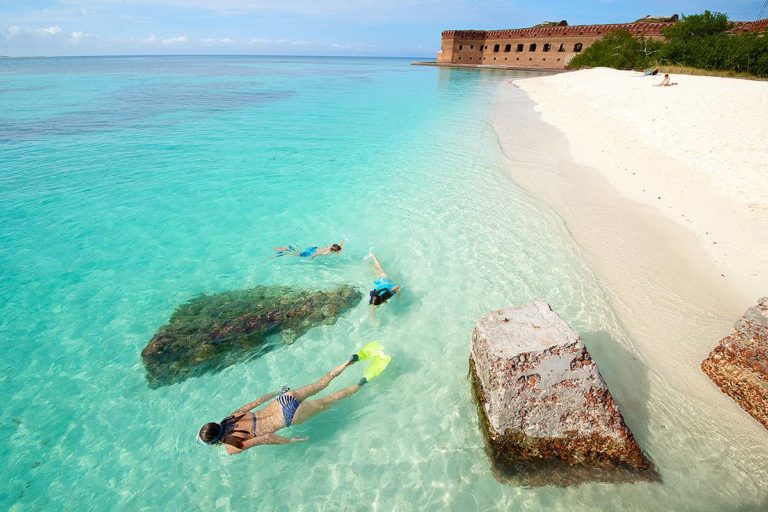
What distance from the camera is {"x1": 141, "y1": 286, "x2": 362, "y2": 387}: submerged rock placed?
237 inches

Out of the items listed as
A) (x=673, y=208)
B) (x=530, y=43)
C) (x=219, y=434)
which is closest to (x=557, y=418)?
(x=219, y=434)

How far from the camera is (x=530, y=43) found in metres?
65.8

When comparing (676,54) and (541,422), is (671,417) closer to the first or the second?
(541,422)

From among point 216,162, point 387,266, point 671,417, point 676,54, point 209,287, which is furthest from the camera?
point 676,54

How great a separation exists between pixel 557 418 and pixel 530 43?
78882 millimetres

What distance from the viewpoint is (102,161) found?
15.8 m

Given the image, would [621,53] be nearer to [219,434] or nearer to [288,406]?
[288,406]

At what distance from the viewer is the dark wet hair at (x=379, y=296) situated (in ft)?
22.9

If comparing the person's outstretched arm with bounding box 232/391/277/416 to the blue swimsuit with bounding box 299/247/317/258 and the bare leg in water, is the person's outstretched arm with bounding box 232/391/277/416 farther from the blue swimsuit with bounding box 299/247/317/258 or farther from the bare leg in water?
the blue swimsuit with bounding box 299/247/317/258

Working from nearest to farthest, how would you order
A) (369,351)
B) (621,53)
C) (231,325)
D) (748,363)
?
1. (748,363)
2. (369,351)
3. (231,325)
4. (621,53)

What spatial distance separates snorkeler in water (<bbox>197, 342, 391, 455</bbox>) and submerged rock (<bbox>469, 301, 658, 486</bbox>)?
2246 mm

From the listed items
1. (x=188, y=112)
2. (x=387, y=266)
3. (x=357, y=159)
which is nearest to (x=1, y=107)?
(x=188, y=112)

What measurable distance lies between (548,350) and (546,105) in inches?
1130

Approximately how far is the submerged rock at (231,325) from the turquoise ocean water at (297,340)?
0.27 meters
